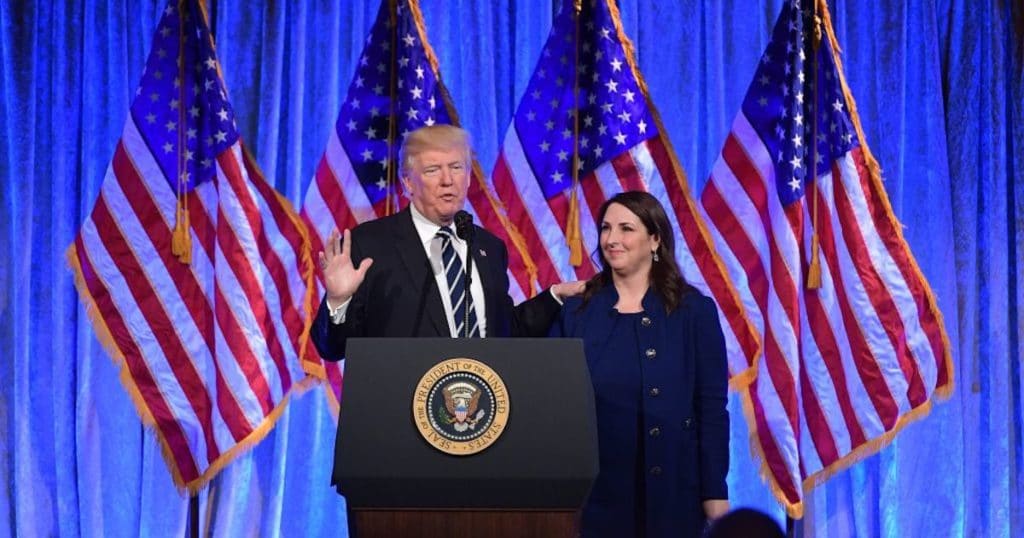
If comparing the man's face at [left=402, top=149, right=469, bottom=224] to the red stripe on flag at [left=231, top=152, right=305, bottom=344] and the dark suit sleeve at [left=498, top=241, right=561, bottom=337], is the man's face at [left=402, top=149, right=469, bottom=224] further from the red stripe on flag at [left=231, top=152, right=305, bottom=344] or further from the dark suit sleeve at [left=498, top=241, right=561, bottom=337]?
the red stripe on flag at [left=231, top=152, right=305, bottom=344]

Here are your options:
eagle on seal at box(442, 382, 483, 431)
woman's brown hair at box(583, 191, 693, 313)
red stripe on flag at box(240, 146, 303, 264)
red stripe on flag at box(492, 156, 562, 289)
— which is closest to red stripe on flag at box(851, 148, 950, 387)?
red stripe on flag at box(492, 156, 562, 289)

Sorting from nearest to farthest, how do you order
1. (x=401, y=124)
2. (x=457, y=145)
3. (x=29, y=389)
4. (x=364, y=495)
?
(x=364, y=495)
(x=457, y=145)
(x=401, y=124)
(x=29, y=389)

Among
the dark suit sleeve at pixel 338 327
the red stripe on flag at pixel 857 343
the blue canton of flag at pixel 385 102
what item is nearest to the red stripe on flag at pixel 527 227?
the blue canton of flag at pixel 385 102

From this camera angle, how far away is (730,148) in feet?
13.6

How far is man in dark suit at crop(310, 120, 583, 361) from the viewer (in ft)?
9.22

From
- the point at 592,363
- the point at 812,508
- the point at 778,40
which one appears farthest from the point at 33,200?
the point at 812,508

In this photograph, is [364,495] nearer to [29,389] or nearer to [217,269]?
[217,269]

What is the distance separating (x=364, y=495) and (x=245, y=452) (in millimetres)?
2390

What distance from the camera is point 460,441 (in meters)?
2.01

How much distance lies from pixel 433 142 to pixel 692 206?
1.47 meters

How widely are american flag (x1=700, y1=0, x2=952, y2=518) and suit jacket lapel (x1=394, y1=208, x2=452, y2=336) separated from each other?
160 cm

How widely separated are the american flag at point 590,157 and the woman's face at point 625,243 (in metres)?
1.03

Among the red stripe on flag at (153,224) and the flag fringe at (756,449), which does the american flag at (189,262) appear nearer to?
the red stripe on flag at (153,224)

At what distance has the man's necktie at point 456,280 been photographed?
2840 mm
